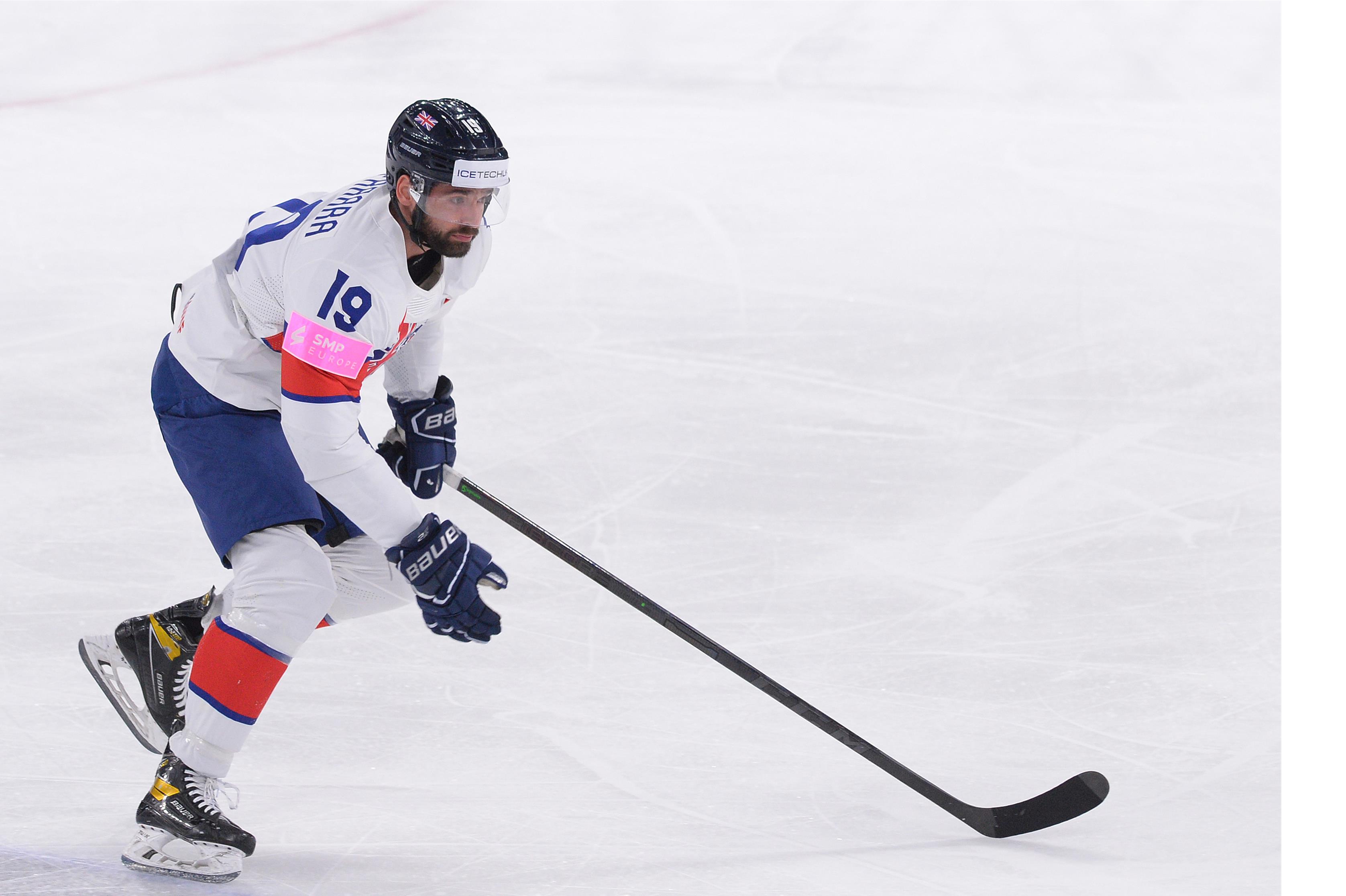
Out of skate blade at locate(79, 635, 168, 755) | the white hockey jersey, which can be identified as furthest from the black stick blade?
skate blade at locate(79, 635, 168, 755)

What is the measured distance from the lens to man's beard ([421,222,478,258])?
2.25 m

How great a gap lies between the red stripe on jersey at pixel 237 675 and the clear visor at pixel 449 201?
72 centimetres

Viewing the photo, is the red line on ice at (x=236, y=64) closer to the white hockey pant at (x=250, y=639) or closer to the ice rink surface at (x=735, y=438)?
the ice rink surface at (x=735, y=438)

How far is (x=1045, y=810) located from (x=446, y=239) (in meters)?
1.40

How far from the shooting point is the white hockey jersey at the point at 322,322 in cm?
214

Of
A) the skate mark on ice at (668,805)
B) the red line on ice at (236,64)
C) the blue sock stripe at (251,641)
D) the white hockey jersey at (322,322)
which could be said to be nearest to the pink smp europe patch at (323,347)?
the white hockey jersey at (322,322)

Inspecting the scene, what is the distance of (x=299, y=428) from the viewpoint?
2148 millimetres

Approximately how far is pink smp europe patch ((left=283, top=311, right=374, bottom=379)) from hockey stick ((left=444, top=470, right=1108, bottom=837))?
0.50 metres

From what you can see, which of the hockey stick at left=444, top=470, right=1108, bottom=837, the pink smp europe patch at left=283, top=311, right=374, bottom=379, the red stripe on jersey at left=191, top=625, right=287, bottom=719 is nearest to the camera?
the pink smp europe patch at left=283, top=311, right=374, bottom=379

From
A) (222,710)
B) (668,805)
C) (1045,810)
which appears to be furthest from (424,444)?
(1045,810)

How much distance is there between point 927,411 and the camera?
13.9ft

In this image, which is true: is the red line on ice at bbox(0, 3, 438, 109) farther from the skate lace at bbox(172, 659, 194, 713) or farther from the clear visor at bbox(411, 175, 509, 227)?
the clear visor at bbox(411, 175, 509, 227)

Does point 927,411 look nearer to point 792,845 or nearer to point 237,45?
point 792,845

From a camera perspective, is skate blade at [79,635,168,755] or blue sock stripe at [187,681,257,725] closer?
blue sock stripe at [187,681,257,725]
